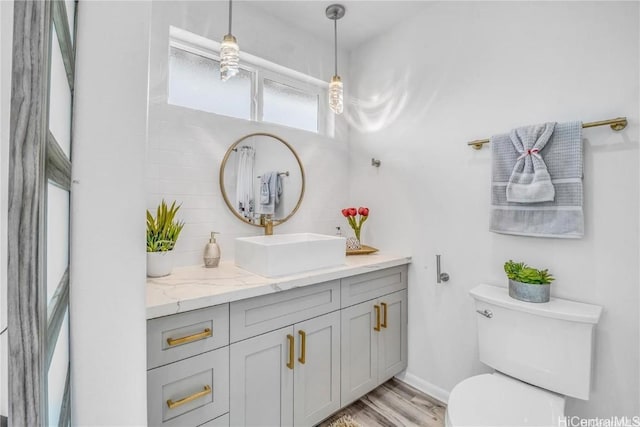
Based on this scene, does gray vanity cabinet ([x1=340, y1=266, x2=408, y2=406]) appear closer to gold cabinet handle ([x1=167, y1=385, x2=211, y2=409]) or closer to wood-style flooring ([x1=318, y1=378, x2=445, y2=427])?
wood-style flooring ([x1=318, y1=378, x2=445, y2=427])

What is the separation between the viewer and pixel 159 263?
145cm

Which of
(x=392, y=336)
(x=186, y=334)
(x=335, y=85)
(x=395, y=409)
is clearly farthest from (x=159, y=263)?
(x=395, y=409)

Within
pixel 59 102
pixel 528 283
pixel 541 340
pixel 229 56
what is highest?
pixel 229 56

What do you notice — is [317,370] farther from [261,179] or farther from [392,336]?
[261,179]

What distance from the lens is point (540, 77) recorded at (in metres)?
1.54

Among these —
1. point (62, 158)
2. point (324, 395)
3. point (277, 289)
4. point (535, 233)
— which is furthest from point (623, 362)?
point (62, 158)

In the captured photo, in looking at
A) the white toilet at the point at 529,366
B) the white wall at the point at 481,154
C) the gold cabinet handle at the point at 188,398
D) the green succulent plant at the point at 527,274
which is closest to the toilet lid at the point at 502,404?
the white toilet at the point at 529,366

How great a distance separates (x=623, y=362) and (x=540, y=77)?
54.0 inches

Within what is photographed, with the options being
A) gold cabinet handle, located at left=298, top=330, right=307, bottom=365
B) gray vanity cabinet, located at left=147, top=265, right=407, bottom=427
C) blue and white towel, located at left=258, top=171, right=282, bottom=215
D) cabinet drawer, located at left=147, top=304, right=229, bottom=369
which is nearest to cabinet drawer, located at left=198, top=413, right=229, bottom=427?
gray vanity cabinet, located at left=147, top=265, right=407, bottom=427

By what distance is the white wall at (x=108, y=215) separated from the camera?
505mm

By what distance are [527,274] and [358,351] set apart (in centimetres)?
98

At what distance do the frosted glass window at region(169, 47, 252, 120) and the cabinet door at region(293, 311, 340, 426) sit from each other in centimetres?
138

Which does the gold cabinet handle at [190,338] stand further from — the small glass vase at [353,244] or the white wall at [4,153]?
the small glass vase at [353,244]

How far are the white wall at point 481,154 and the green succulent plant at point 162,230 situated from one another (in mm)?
1385
